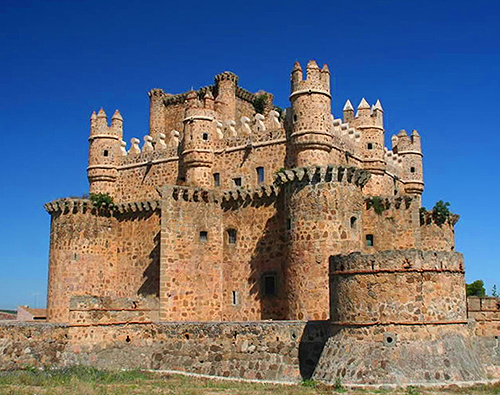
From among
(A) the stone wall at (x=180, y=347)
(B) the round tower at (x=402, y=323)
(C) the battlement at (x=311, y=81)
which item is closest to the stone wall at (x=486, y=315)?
(B) the round tower at (x=402, y=323)

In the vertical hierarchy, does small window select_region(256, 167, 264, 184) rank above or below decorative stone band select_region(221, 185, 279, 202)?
above

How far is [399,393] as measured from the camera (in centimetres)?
1617

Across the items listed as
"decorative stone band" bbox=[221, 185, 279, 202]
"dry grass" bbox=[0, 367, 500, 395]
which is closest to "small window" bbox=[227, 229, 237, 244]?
"decorative stone band" bbox=[221, 185, 279, 202]

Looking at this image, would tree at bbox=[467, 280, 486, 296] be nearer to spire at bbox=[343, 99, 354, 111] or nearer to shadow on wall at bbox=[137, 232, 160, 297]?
spire at bbox=[343, 99, 354, 111]

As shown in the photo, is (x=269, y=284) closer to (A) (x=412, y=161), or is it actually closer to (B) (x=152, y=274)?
(B) (x=152, y=274)

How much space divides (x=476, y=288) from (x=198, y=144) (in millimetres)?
26561

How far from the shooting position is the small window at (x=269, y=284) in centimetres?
2892

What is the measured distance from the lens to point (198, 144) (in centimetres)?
3312

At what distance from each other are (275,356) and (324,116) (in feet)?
40.7

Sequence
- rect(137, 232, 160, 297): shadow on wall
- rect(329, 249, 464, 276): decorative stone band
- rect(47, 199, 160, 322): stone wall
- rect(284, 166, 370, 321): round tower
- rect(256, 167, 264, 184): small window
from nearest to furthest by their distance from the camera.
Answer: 1. rect(329, 249, 464, 276): decorative stone band
2. rect(284, 166, 370, 321): round tower
3. rect(137, 232, 160, 297): shadow on wall
4. rect(256, 167, 264, 184): small window
5. rect(47, 199, 160, 322): stone wall

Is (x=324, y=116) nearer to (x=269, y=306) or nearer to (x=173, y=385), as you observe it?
(x=269, y=306)

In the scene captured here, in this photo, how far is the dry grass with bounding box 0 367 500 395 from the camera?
17.1 m

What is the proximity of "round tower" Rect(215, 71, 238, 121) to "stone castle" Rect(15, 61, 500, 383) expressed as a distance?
94 mm

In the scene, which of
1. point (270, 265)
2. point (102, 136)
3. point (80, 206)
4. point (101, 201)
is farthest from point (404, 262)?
point (102, 136)
